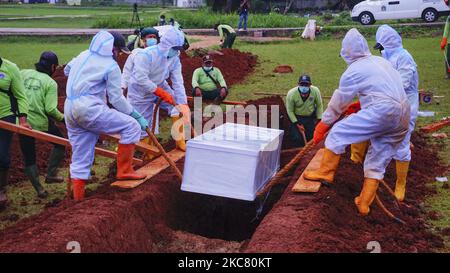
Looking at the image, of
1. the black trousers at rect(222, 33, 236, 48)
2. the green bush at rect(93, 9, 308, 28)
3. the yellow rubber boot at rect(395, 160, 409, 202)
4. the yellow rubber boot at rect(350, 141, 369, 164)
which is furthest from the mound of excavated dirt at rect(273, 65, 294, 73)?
the green bush at rect(93, 9, 308, 28)

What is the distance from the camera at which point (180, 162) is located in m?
8.18

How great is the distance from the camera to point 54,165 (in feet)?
26.9

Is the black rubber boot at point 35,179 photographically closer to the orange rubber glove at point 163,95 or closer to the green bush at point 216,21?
the orange rubber glove at point 163,95

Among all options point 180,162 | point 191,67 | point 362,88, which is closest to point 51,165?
point 180,162

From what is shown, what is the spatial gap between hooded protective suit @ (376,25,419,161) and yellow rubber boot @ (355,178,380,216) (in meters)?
1.07

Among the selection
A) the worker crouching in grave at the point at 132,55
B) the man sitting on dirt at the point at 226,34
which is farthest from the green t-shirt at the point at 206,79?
the man sitting on dirt at the point at 226,34

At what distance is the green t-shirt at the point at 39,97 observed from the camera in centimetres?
763

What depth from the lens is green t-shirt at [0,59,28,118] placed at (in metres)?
6.99

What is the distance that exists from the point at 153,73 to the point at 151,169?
154cm

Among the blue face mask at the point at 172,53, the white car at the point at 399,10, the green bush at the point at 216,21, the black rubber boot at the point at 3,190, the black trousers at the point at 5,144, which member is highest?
the white car at the point at 399,10

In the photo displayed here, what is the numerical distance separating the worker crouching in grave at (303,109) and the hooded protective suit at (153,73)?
179cm

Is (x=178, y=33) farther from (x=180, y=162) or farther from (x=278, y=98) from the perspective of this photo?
(x=278, y=98)

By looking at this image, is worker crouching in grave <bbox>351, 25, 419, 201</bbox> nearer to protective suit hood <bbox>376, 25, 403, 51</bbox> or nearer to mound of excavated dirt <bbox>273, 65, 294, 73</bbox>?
protective suit hood <bbox>376, 25, 403, 51</bbox>

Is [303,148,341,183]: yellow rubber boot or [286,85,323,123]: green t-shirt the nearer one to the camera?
[303,148,341,183]: yellow rubber boot
